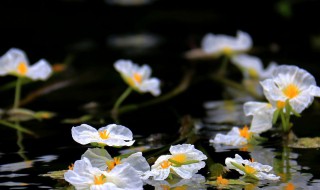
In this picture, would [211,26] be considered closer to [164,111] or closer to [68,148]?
[164,111]

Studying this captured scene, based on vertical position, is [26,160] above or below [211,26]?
below

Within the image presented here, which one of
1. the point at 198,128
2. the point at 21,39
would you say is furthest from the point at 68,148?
the point at 21,39

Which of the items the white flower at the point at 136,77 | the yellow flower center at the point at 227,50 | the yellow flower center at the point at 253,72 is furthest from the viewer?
the yellow flower center at the point at 227,50

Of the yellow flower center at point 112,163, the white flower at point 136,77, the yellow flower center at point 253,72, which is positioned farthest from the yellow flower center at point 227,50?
the yellow flower center at point 112,163

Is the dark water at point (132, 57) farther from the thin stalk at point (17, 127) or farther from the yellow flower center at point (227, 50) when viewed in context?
the yellow flower center at point (227, 50)

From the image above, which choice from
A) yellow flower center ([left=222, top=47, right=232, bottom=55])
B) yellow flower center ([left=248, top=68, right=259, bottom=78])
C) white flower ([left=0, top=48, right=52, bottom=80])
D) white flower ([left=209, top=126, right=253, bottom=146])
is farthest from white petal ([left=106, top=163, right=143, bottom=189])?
yellow flower center ([left=222, top=47, right=232, bottom=55])

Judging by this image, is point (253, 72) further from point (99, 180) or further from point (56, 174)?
point (99, 180)
